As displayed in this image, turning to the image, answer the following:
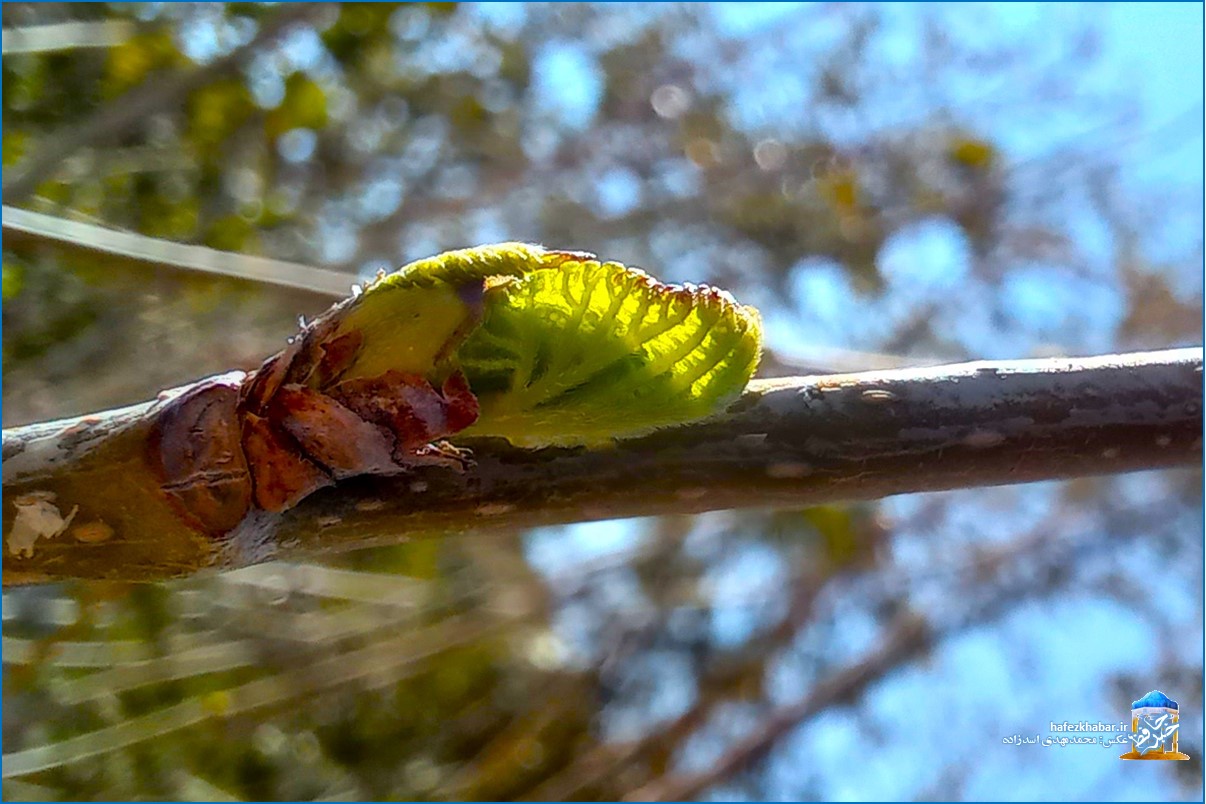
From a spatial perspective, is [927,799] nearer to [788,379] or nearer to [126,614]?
[126,614]

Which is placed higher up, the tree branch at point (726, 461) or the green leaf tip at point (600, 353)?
the green leaf tip at point (600, 353)

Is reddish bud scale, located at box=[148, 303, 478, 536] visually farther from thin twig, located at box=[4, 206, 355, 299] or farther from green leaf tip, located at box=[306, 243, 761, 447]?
thin twig, located at box=[4, 206, 355, 299]

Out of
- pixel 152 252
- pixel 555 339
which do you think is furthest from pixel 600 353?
pixel 152 252

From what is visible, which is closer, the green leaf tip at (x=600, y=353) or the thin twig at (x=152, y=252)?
the green leaf tip at (x=600, y=353)

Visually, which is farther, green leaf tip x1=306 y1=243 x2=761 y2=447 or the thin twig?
the thin twig

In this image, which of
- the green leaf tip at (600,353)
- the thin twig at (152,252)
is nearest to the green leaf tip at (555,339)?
the green leaf tip at (600,353)

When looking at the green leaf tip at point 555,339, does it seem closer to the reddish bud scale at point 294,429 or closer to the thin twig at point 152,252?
the reddish bud scale at point 294,429

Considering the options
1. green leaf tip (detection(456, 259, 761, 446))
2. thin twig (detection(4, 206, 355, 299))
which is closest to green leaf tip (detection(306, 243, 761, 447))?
green leaf tip (detection(456, 259, 761, 446))

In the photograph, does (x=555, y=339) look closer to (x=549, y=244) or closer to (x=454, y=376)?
(x=454, y=376)
